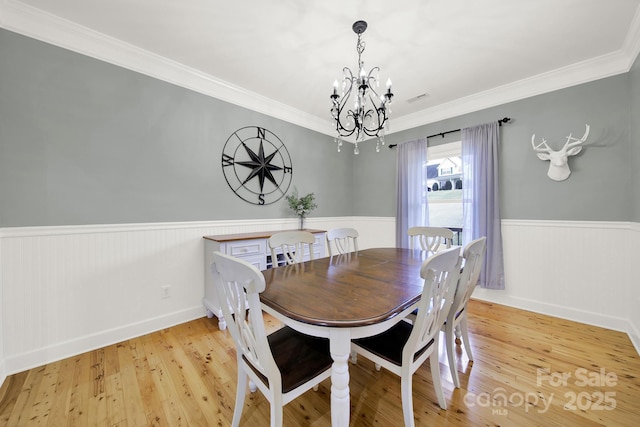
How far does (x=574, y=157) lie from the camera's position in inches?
96.9

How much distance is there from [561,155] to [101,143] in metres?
4.48

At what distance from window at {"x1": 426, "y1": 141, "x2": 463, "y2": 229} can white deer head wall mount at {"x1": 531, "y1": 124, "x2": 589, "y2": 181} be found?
0.88 meters

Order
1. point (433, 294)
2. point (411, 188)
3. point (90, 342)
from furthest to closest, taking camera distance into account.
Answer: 1. point (411, 188)
2. point (90, 342)
3. point (433, 294)

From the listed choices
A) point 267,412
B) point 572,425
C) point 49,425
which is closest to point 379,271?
point 267,412

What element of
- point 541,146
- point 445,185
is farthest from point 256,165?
point 541,146

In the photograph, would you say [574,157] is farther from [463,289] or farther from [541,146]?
[463,289]

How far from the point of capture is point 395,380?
162 centimetres

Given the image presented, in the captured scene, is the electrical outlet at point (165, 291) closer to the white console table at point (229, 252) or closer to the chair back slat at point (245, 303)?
the white console table at point (229, 252)

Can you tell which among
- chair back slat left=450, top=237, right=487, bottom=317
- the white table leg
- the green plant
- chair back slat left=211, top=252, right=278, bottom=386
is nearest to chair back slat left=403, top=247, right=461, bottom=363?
chair back slat left=450, top=237, right=487, bottom=317

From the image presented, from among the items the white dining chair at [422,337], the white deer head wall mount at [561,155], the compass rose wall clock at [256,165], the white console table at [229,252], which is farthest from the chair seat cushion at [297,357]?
the white deer head wall mount at [561,155]

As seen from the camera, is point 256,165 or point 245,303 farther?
point 256,165

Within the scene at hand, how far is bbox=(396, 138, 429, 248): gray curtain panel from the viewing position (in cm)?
352

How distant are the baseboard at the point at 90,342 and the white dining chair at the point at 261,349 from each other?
1596mm

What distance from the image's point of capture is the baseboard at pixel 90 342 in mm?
1696
